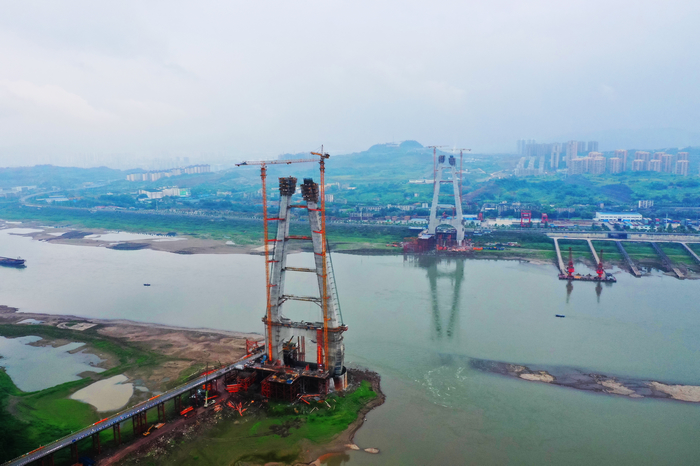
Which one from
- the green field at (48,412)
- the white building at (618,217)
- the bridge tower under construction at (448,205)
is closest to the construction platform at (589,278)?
the bridge tower under construction at (448,205)

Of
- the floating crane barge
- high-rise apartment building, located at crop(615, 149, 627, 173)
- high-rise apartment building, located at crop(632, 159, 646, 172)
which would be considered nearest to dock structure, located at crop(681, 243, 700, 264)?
the floating crane barge

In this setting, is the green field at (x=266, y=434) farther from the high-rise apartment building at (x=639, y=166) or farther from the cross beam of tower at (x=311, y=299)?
the high-rise apartment building at (x=639, y=166)

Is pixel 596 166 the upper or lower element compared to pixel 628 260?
upper

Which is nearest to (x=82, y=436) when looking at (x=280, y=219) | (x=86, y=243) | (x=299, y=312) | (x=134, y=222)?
(x=280, y=219)

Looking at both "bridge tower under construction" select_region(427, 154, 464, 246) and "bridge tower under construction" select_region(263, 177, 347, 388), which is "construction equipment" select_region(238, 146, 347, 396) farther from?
"bridge tower under construction" select_region(427, 154, 464, 246)

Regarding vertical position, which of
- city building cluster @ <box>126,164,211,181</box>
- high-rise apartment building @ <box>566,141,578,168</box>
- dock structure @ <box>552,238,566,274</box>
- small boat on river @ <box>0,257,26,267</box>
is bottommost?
small boat on river @ <box>0,257,26,267</box>

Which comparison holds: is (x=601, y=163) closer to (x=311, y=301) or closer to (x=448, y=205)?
(x=448, y=205)

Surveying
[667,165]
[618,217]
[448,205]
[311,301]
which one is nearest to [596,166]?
[667,165]
